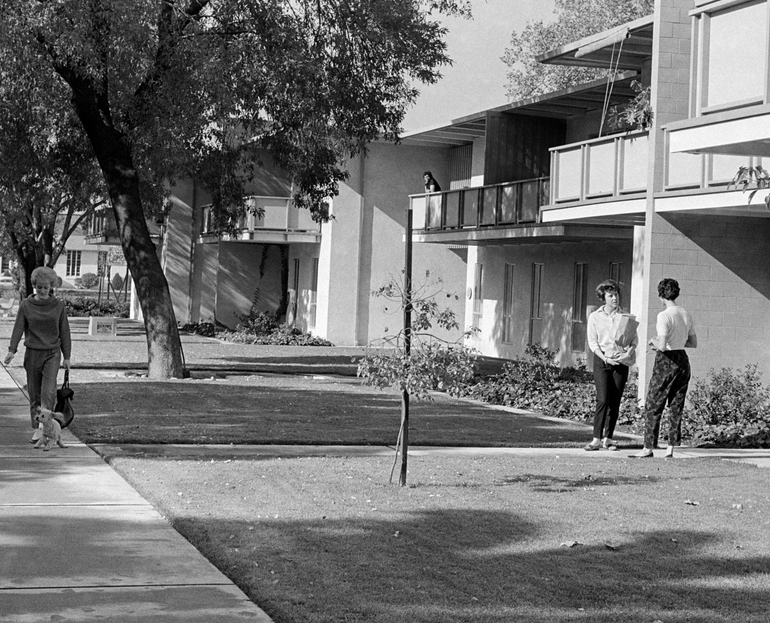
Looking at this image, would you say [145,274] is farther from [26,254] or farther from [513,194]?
[26,254]

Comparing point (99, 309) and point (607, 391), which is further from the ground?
point (99, 309)

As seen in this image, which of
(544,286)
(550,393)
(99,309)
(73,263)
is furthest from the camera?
Result: (73,263)

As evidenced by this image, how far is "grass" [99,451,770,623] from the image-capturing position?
619cm

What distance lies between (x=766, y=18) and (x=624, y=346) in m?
4.43

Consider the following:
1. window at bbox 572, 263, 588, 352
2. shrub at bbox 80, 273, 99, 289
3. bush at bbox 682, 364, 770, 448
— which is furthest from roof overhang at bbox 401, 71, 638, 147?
shrub at bbox 80, 273, 99, 289

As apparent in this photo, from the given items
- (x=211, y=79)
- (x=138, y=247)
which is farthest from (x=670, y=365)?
(x=138, y=247)

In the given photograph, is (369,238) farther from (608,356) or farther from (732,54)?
(608,356)

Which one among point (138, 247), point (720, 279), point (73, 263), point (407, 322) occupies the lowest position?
point (407, 322)

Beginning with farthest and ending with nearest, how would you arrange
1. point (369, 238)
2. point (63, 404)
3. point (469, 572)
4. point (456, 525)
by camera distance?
point (369, 238), point (63, 404), point (456, 525), point (469, 572)

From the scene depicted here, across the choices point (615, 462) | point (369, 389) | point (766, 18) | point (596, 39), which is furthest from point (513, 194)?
point (615, 462)

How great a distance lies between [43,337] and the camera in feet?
38.4

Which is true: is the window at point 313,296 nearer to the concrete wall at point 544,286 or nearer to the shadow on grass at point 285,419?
the concrete wall at point 544,286

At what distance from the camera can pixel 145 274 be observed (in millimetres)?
22234

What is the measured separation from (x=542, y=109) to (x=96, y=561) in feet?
77.8
